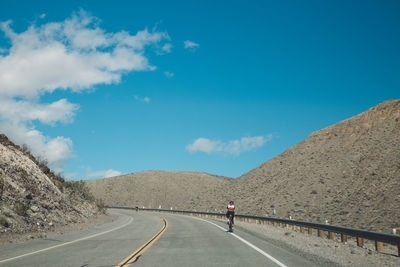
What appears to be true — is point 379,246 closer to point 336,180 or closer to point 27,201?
point 27,201

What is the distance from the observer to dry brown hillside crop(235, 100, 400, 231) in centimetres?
3600

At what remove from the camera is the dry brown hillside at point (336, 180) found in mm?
36406

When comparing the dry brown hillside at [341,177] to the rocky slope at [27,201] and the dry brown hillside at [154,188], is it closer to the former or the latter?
the rocky slope at [27,201]

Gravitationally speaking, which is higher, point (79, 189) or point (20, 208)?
point (79, 189)

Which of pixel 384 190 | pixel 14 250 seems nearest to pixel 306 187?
pixel 384 190

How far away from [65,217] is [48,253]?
12789 mm

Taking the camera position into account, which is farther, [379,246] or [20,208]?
[20,208]

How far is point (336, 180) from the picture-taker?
50094 millimetres

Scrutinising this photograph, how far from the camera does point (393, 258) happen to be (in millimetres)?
9625

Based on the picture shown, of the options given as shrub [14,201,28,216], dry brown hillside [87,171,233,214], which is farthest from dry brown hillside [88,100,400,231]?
shrub [14,201,28,216]

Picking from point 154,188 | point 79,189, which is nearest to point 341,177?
point 79,189

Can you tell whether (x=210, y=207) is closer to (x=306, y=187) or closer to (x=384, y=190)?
(x=306, y=187)

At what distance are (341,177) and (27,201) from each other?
145 feet

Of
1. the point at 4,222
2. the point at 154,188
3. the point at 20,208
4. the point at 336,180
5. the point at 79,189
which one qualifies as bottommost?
the point at 4,222
